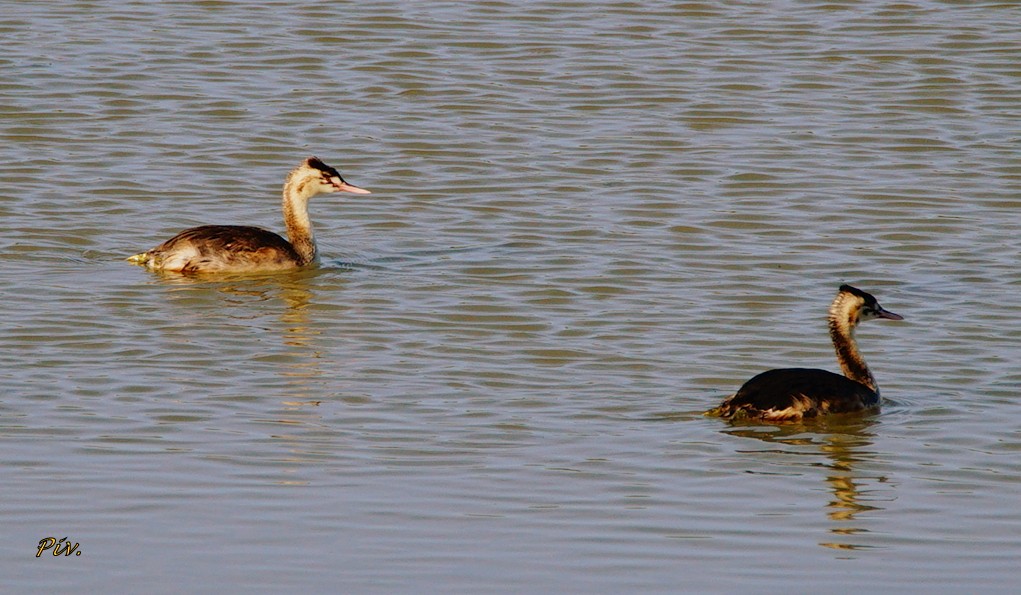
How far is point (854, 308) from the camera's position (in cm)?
1105

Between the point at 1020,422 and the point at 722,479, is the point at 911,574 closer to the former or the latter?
the point at 722,479

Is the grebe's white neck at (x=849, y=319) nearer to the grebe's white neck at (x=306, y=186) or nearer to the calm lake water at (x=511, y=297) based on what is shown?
the calm lake water at (x=511, y=297)

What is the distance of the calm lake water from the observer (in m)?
7.95

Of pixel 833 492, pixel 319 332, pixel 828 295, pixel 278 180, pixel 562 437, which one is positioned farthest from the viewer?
pixel 278 180

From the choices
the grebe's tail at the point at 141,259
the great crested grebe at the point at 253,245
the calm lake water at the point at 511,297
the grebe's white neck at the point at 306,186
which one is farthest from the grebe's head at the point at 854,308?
the grebe's tail at the point at 141,259

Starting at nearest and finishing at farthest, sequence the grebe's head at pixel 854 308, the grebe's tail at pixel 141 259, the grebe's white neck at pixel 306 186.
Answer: the grebe's head at pixel 854 308, the grebe's tail at pixel 141 259, the grebe's white neck at pixel 306 186

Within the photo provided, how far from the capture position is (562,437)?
965 cm

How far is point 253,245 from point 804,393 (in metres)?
5.32

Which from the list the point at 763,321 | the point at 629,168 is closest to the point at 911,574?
the point at 763,321

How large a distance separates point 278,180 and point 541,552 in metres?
9.86

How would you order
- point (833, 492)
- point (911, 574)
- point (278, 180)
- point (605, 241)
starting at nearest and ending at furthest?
point (911, 574)
point (833, 492)
point (605, 241)
point (278, 180)

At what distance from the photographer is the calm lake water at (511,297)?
7949 mm

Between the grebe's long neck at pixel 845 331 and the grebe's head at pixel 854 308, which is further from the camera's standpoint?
the grebe's head at pixel 854 308

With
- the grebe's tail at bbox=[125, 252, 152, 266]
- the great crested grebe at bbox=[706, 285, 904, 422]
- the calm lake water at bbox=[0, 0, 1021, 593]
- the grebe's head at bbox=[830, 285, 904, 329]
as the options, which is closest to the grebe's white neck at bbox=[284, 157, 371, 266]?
the calm lake water at bbox=[0, 0, 1021, 593]
